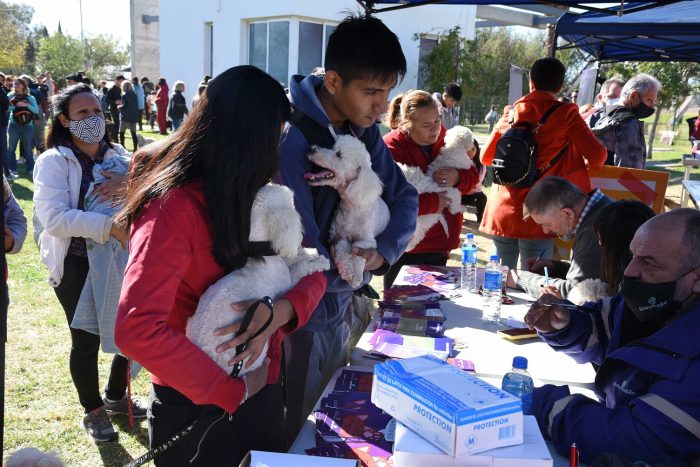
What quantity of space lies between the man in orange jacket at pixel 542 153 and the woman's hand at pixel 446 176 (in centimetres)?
60

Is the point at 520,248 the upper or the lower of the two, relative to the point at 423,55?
lower

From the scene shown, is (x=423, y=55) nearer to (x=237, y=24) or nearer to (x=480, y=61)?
(x=237, y=24)

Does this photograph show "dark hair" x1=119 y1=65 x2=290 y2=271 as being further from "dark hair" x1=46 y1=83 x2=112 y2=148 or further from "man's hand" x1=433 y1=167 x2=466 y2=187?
"man's hand" x1=433 y1=167 x2=466 y2=187

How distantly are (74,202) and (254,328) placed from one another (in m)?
1.59

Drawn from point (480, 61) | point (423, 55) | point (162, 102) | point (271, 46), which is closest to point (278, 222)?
point (271, 46)

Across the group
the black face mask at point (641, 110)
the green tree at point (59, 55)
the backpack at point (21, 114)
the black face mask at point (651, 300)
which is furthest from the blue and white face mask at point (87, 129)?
the green tree at point (59, 55)

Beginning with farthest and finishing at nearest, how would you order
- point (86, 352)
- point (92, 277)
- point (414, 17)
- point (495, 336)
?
point (414, 17) → point (86, 352) → point (92, 277) → point (495, 336)

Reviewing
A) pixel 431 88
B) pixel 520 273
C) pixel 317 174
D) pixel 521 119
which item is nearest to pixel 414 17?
pixel 431 88

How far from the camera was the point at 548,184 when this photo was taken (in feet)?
9.38

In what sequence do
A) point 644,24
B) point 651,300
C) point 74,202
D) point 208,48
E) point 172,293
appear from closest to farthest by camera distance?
point 172,293 → point 651,300 → point 74,202 → point 644,24 → point 208,48

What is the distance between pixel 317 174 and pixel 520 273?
5.47 feet

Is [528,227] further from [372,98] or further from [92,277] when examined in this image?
[92,277]

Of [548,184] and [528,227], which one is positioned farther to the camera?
[528,227]

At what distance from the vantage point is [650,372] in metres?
1.43
